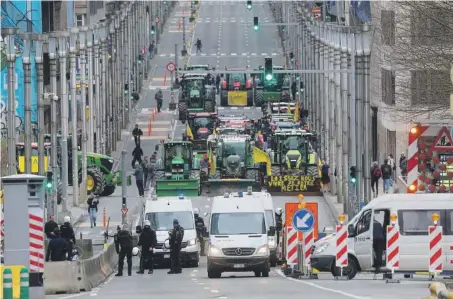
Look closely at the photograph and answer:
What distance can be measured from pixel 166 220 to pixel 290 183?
93.5 ft

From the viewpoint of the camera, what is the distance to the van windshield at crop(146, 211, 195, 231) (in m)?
55.8

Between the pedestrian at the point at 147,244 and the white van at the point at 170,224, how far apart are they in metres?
3.07

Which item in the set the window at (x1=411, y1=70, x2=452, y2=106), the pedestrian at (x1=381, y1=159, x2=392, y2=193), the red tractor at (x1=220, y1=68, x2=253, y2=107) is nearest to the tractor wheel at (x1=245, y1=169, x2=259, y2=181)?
the pedestrian at (x1=381, y1=159, x2=392, y2=193)

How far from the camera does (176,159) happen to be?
279 ft

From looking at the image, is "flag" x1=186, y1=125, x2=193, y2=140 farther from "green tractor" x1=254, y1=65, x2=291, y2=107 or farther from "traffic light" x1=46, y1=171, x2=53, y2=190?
"traffic light" x1=46, y1=171, x2=53, y2=190

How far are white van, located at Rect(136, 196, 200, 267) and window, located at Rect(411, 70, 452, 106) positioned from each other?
8.32 meters

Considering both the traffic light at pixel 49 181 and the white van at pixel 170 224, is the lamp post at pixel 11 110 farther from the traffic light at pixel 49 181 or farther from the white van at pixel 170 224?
the white van at pixel 170 224

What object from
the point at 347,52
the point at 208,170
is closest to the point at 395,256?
the point at 347,52

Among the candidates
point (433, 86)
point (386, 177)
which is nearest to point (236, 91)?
point (386, 177)

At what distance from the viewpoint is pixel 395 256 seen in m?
43.7

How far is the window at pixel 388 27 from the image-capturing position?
239 ft

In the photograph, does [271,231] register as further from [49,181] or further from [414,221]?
[49,181]

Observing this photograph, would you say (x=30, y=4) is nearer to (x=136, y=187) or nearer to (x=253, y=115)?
(x=253, y=115)

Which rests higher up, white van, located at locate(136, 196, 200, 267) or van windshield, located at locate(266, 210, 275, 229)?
van windshield, located at locate(266, 210, 275, 229)
